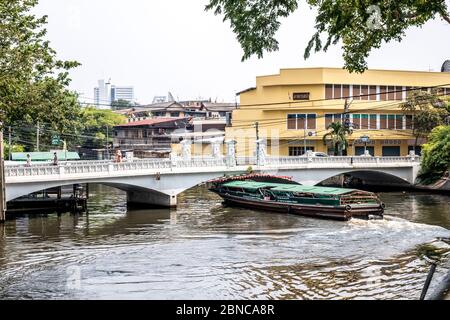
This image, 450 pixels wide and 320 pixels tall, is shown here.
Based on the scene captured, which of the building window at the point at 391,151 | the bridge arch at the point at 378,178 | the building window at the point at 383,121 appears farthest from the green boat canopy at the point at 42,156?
the building window at the point at 391,151

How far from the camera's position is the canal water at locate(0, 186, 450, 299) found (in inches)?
828

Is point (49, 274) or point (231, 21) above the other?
point (231, 21)

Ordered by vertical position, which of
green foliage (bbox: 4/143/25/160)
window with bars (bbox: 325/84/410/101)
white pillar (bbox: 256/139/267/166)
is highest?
window with bars (bbox: 325/84/410/101)

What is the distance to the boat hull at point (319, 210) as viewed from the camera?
3856cm

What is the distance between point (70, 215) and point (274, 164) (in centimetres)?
1742

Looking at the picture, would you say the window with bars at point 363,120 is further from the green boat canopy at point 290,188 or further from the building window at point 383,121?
the green boat canopy at point 290,188

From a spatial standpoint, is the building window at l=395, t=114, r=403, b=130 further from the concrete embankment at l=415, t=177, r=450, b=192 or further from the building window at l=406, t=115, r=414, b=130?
the concrete embankment at l=415, t=177, r=450, b=192

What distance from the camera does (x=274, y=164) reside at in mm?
51188

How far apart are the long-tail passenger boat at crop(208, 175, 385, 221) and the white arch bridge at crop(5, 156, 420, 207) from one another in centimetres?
194

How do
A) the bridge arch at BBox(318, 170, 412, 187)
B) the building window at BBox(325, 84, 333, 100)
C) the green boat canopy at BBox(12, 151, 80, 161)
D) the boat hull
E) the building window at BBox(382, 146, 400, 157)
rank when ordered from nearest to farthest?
the boat hull → the green boat canopy at BBox(12, 151, 80, 161) → the bridge arch at BBox(318, 170, 412, 187) → the building window at BBox(325, 84, 333, 100) → the building window at BBox(382, 146, 400, 157)

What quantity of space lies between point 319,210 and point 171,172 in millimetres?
10948

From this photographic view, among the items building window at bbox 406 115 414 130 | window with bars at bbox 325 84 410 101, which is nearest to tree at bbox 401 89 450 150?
window with bars at bbox 325 84 410 101
